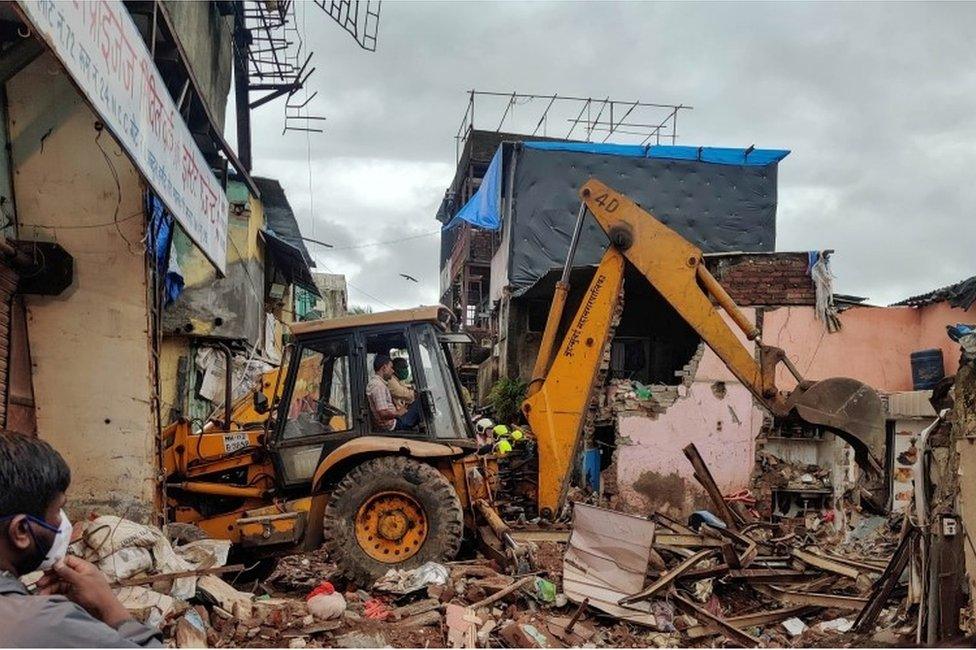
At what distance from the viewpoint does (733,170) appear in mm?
19047

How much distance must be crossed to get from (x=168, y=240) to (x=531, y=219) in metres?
11.9

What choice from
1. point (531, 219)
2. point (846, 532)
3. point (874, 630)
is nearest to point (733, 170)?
point (531, 219)

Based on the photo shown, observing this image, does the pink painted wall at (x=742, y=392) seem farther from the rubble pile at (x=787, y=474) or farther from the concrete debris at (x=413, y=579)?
the concrete debris at (x=413, y=579)

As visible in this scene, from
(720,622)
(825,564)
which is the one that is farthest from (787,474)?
(720,622)

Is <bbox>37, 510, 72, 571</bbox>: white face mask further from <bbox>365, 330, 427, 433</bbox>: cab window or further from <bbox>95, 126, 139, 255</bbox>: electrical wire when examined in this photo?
<bbox>365, 330, 427, 433</bbox>: cab window

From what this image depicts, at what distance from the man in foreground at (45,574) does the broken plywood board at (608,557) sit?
438 centimetres

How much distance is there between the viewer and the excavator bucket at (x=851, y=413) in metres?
6.61

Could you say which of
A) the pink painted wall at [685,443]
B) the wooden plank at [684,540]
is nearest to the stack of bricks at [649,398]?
the pink painted wall at [685,443]

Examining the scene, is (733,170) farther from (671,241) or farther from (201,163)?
(201,163)

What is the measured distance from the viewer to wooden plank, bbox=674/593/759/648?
18.1 ft

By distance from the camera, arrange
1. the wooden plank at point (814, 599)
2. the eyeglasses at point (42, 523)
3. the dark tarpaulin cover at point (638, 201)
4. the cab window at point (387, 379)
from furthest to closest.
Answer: the dark tarpaulin cover at point (638, 201), the cab window at point (387, 379), the wooden plank at point (814, 599), the eyeglasses at point (42, 523)

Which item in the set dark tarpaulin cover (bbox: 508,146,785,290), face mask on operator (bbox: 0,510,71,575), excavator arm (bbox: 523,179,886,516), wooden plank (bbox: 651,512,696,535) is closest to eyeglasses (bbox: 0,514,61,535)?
face mask on operator (bbox: 0,510,71,575)

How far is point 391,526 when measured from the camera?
21.1ft

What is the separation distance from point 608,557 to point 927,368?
963 cm
